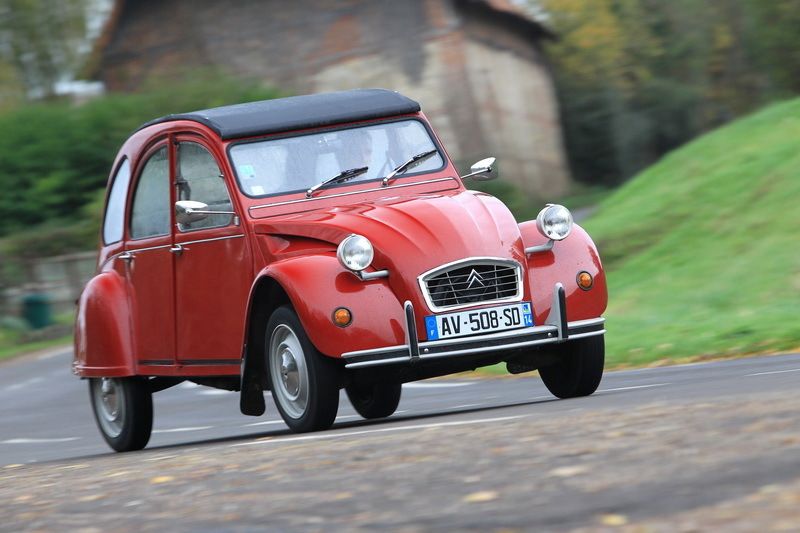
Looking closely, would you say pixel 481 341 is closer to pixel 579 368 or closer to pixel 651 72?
pixel 579 368

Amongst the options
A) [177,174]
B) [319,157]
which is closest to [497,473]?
[319,157]

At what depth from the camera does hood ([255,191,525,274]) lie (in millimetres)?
9086

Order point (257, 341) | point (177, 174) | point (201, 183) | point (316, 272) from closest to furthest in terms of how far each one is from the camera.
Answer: point (316, 272) → point (257, 341) → point (201, 183) → point (177, 174)

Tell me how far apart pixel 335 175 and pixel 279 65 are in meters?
34.1

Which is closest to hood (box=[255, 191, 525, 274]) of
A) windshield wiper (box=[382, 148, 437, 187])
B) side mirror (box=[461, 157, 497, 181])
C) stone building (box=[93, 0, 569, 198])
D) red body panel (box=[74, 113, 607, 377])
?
red body panel (box=[74, 113, 607, 377])

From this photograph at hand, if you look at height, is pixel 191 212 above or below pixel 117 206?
below

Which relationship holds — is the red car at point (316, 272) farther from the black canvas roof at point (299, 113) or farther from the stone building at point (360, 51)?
the stone building at point (360, 51)

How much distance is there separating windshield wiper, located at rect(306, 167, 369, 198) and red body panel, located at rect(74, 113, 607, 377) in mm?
61

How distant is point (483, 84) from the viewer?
148 feet

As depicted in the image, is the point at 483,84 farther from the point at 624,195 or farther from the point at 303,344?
the point at 303,344

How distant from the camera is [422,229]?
921 centimetres

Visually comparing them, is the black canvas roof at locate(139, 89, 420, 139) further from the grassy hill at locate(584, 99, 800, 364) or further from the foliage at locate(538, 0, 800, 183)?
the foliage at locate(538, 0, 800, 183)

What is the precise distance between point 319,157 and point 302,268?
159 centimetres

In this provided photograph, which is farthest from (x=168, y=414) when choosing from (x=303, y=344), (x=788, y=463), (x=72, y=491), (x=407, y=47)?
(x=407, y=47)
